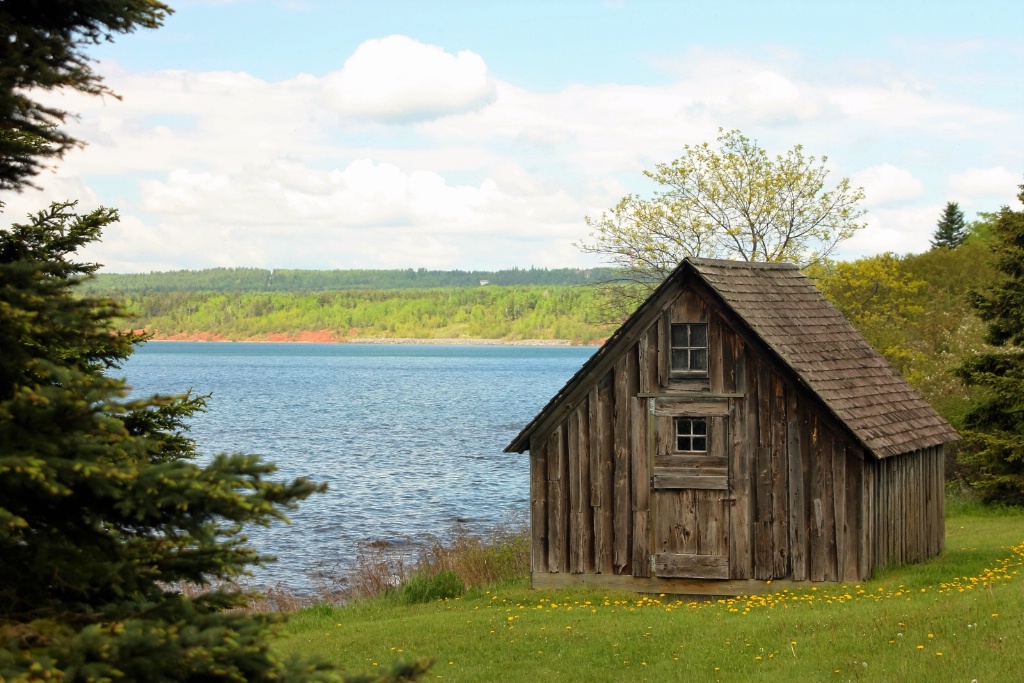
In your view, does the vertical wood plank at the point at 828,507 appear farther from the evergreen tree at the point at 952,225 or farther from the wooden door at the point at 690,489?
the evergreen tree at the point at 952,225

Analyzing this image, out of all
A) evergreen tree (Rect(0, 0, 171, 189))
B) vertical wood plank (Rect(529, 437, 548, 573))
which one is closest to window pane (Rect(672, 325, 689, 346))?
vertical wood plank (Rect(529, 437, 548, 573))

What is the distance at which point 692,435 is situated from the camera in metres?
21.0

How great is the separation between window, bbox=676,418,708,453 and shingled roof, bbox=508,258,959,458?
6.00ft

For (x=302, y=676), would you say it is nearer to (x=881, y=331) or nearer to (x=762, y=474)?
(x=762, y=474)

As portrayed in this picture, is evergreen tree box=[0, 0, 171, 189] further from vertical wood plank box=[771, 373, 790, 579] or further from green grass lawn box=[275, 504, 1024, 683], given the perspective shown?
vertical wood plank box=[771, 373, 790, 579]

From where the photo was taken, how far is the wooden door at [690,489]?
67.8 ft

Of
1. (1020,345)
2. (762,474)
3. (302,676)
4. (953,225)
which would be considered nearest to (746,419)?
(762,474)

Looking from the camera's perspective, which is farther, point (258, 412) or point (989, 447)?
point (258, 412)

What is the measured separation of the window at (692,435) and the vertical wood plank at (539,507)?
2.63m

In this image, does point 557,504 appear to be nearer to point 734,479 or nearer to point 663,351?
point 734,479

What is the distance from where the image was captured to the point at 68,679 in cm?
527

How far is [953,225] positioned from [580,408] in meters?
74.0

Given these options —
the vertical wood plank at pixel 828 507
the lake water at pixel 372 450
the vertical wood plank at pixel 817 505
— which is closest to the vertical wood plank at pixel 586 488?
the vertical wood plank at pixel 817 505

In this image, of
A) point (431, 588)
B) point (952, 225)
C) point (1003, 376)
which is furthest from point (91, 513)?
point (952, 225)
